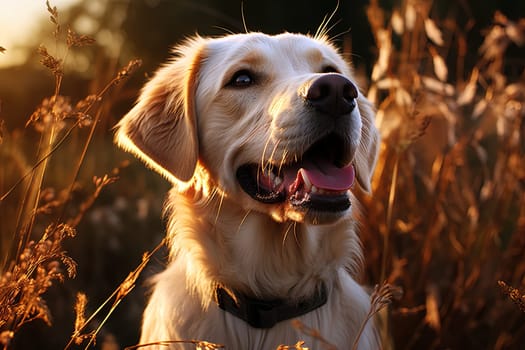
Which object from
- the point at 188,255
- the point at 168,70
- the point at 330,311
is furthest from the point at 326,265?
the point at 168,70

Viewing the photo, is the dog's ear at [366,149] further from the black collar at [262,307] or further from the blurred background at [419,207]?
the black collar at [262,307]

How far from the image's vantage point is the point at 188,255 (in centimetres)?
236

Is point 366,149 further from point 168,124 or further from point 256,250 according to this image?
point 168,124

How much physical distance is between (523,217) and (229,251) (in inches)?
66.0

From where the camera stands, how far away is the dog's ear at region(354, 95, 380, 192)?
254cm

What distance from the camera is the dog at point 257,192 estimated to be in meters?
2.06

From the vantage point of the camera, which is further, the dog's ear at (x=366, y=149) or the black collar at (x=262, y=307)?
the dog's ear at (x=366, y=149)

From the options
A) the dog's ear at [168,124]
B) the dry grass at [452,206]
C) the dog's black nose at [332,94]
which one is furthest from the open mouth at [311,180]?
the dry grass at [452,206]

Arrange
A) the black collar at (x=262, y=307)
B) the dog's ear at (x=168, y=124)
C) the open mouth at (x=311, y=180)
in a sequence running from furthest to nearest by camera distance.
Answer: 1. the dog's ear at (x=168, y=124)
2. the black collar at (x=262, y=307)
3. the open mouth at (x=311, y=180)

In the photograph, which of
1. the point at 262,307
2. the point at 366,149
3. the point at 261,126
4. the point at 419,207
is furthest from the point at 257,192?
the point at 419,207

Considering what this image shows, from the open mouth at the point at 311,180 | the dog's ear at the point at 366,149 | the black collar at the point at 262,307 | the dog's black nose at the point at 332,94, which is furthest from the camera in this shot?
the dog's ear at the point at 366,149

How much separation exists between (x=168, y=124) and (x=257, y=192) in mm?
503

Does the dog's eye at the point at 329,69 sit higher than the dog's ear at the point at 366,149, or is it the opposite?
the dog's eye at the point at 329,69

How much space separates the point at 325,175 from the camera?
2.12m
